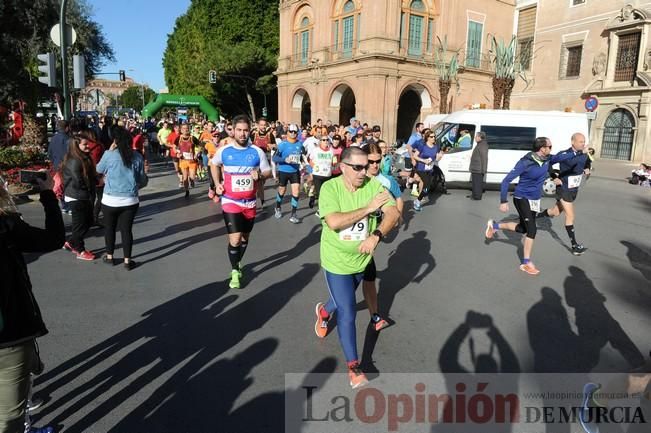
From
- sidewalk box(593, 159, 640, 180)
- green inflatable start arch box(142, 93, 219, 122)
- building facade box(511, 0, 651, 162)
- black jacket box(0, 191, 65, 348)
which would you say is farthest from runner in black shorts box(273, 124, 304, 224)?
green inflatable start arch box(142, 93, 219, 122)

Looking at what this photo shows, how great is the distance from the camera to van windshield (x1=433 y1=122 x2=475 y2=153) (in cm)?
1448

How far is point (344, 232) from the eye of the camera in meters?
3.60

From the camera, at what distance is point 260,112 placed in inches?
1895

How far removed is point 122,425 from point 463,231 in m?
7.37

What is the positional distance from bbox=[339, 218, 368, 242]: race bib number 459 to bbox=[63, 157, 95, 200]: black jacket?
184 inches

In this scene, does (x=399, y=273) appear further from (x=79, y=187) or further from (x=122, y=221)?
(x=79, y=187)

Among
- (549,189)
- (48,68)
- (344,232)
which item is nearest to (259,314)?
(344,232)

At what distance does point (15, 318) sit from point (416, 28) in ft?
107

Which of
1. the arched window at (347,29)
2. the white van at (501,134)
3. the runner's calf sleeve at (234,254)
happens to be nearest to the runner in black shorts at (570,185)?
the runner's calf sleeve at (234,254)

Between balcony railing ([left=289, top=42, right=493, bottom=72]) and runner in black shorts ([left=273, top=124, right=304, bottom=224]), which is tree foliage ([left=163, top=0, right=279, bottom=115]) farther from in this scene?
runner in black shorts ([left=273, top=124, right=304, bottom=224])

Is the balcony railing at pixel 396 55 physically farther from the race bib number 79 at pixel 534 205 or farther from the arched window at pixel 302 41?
the race bib number 79 at pixel 534 205

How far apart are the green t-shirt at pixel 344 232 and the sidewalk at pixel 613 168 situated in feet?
64.1

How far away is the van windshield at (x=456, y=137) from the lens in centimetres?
1448

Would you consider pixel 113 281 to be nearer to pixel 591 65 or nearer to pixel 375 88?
pixel 375 88
